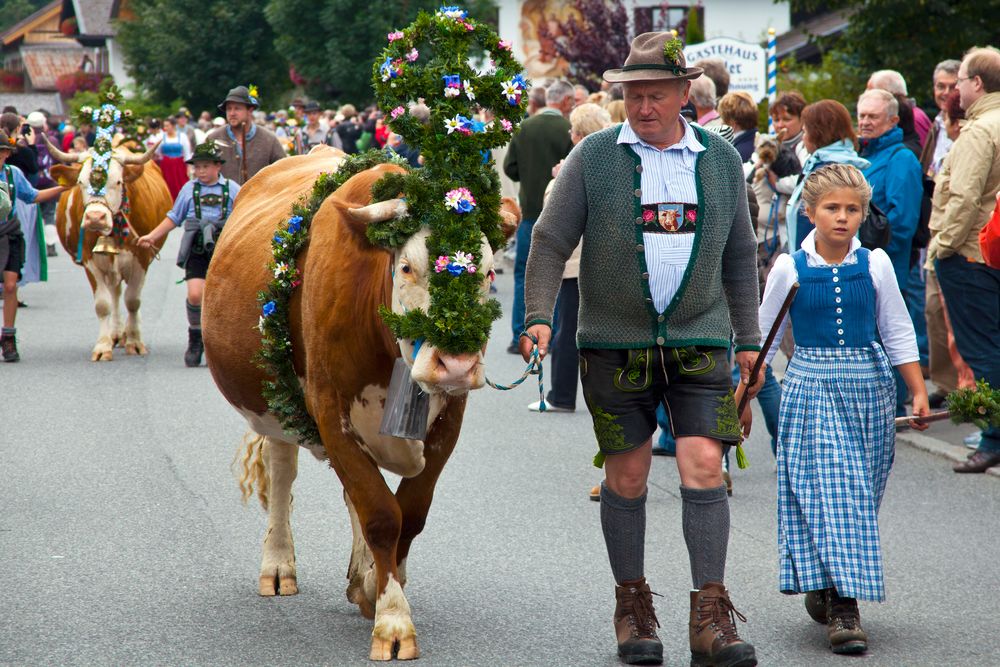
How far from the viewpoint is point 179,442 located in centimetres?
927

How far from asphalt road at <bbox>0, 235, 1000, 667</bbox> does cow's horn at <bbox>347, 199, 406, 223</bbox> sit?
158 centimetres

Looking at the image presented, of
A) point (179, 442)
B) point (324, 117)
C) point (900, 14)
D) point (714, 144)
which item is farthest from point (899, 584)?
point (324, 117)

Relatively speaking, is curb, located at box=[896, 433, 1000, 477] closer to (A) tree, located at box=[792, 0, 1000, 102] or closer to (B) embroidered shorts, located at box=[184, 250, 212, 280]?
(B) embroidered shorts, located at box=[184, 250, 212, 280]

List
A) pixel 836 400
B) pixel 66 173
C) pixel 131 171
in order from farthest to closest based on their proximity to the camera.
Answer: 1. pixel 66 173
2. pixel 131 171
3. pixel 836 400

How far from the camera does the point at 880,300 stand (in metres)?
5.52

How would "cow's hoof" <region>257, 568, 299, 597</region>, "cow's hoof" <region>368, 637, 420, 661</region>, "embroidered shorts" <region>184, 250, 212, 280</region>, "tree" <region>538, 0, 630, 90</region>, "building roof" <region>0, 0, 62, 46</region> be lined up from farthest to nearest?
"building roof" <region>0, 0, 62, 46</region>, "tree" <region>538, 0, 630, 90</region>, "embroidered shorts" <region>184, 250, 212, 280</region>, "cow's hoof" <region>257, 568, 299, 597</region>, "cow's hoof" <region>368, 637, 420, 661</region>

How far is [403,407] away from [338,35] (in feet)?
159

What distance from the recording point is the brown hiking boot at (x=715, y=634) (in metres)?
Result: 4.64

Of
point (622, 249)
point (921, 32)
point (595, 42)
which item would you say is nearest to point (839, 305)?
point (622, 249)

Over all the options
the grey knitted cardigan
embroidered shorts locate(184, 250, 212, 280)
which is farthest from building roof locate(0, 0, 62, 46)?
the grey knitted cardigan

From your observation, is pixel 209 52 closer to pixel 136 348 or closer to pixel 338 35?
pixel 338 35

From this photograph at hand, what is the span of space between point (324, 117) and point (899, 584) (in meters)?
28.3

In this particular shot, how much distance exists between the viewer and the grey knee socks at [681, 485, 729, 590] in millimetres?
4859

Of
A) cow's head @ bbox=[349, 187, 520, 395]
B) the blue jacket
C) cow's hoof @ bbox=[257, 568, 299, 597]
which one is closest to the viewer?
cow's head @ bbox=[349, 187, 520, 395]
